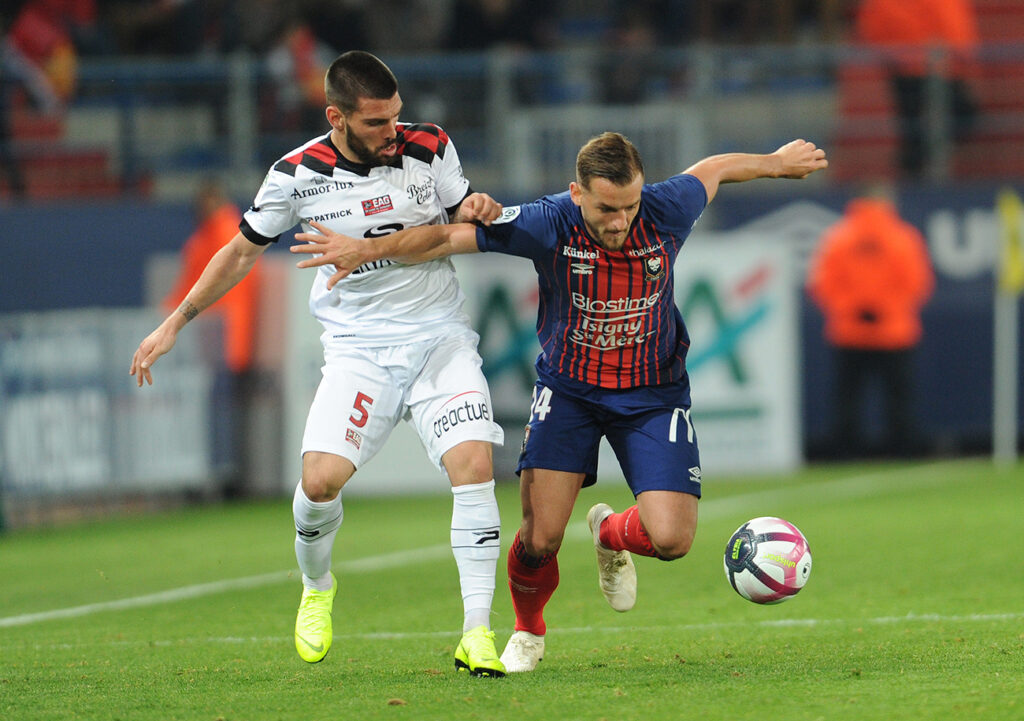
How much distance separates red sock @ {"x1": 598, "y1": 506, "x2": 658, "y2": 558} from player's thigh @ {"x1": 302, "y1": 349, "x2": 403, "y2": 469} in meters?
0.97

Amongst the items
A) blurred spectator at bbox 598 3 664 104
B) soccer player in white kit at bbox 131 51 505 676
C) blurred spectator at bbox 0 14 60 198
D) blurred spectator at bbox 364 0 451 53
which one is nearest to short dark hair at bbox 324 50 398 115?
soccer player in white kit at bbox 131 51 505 676

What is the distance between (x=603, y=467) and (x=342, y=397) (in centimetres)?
819

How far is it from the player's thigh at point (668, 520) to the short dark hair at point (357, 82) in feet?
6.05

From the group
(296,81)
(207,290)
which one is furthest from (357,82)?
(296,81)

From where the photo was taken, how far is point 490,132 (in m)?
16.0

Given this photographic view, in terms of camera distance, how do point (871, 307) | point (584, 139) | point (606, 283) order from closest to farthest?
point (606, 283)
point (871, 307)
point (584, 139)

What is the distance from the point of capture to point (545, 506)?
629cm

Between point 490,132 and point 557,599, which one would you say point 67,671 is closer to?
point 557,599

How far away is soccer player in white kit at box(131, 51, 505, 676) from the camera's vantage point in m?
6.13

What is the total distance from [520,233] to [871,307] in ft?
32.0

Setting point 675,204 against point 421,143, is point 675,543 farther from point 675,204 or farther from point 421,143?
point 421,143

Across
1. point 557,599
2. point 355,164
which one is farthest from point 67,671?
point 557,599

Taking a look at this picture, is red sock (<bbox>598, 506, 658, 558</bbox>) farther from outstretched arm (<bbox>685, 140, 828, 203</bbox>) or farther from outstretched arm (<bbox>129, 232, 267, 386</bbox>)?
outstretched arm (<bbox>129, 232, 267, 386</bbox>)

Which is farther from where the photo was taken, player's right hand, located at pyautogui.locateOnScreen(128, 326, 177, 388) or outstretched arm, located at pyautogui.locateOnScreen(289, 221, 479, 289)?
player's right hand, located at pyautogui.locateOnScreen(128, 326, 177, 388)
